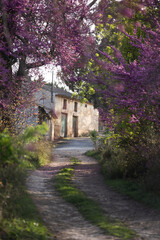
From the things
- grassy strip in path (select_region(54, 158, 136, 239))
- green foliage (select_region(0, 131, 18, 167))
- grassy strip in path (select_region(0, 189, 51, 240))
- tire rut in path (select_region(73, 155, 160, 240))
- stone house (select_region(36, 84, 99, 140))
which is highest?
stone house (select_region(36, 84, 99, 140))

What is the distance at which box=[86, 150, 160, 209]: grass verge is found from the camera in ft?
25.8

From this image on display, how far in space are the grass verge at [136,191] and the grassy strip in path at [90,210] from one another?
4.13ft

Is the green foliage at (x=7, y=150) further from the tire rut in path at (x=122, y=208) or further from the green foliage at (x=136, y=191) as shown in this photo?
the green foliage at (x=136, y=191)

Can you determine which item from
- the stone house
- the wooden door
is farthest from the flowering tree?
the wooden door

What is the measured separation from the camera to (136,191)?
29.4ft

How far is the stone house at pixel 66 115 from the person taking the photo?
36.9 m

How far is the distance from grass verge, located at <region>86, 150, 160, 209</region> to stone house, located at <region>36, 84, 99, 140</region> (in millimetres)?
23052

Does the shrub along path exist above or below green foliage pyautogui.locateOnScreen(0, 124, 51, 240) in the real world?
below

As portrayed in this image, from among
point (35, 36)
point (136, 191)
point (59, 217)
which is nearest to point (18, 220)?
point (59, 217)

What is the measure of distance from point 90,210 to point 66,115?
33.9 meters

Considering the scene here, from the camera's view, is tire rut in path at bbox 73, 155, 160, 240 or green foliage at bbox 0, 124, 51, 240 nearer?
green foliage at bbox 0, 124, 51, 240

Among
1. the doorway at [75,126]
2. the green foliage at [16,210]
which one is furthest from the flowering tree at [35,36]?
the doorway at [75,126]

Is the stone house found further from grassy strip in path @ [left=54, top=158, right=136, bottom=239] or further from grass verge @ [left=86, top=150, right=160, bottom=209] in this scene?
grassy strip in path @ [left=54, top=158, right=136, bottom=239]

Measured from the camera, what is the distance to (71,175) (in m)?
11.9
